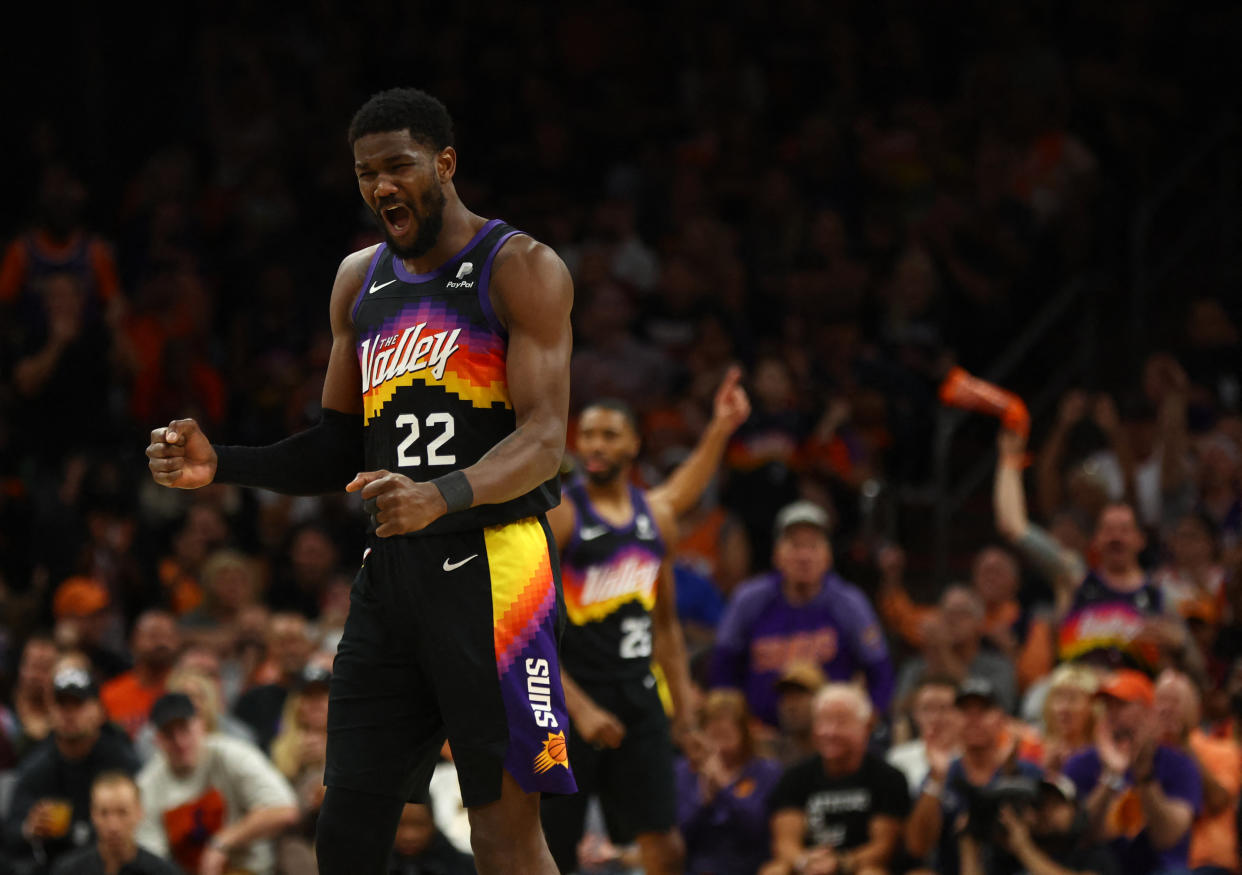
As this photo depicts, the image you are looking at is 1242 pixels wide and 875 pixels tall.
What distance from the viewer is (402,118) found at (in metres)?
3.91

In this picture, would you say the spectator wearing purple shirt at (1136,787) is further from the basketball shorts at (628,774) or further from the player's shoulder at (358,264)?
the player's shoulder at (358,264)

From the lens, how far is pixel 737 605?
8992mm

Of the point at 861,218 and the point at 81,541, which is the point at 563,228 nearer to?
the point at 861,218

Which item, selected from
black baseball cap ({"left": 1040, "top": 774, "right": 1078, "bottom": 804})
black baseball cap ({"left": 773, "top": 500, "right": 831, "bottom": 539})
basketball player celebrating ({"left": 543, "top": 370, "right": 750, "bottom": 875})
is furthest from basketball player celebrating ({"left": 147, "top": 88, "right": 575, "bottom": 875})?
black baseball cap ({"left": 773, "top": 500, "right": 831, "bottom": 539})

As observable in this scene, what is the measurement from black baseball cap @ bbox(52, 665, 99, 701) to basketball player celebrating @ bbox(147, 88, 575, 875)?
4.49m

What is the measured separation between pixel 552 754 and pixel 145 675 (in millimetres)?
6072

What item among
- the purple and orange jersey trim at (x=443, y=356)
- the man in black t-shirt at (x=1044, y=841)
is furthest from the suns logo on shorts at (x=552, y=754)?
the man in black t-shirt at (x=1044, y=841)

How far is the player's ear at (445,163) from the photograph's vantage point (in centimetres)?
398

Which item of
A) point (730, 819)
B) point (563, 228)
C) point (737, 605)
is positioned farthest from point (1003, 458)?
point (563, 228)

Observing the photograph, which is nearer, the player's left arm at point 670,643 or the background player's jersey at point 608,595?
the background player's jersey at point 608,595

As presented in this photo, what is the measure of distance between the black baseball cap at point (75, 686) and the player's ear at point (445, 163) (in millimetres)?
4908

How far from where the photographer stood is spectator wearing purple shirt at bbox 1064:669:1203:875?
7402mm

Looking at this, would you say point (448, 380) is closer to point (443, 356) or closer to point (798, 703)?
point (443, 356)

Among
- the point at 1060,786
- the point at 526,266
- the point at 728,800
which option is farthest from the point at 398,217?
the point at 728,800
